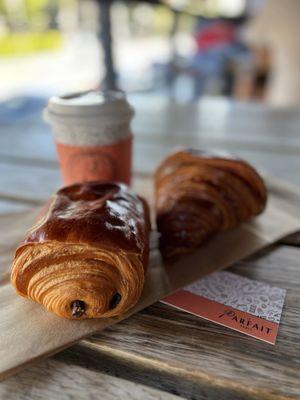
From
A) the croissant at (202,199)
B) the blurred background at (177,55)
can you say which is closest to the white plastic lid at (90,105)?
the croissant at (202,199)

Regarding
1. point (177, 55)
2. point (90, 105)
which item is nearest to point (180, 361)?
point (90, 105)

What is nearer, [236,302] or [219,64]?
[236,302]

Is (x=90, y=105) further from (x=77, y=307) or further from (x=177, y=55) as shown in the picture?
(x=177, y=55)

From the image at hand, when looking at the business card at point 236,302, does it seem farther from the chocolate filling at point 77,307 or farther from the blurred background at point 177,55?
the blurred background at point 177,55

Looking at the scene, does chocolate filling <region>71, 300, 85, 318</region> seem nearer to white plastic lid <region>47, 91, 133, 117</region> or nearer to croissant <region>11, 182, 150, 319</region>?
croissant <region>11, 182, 150, 319</region>

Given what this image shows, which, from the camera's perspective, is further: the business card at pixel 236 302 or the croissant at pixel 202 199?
the croissant at pixel 202 199

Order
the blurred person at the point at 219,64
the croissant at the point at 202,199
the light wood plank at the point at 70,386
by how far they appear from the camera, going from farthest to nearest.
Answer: the blurred person at the point at 219,64 < the croissant at the point at 202,199 < the light wood plank at the point at 70,386

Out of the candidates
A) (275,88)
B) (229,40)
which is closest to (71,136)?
(275,88)

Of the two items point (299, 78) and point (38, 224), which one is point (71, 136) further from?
point (299, 78)
